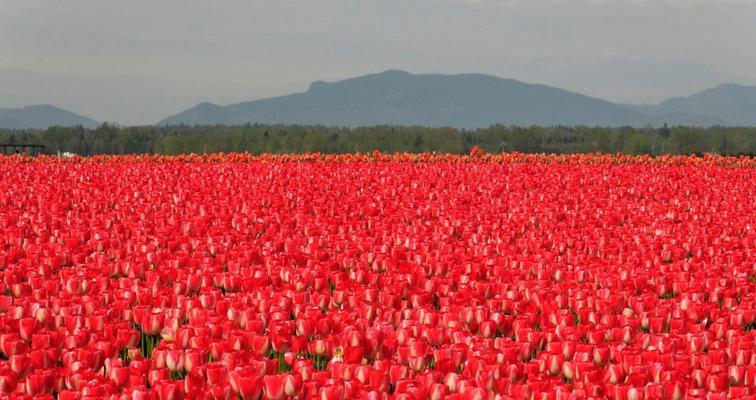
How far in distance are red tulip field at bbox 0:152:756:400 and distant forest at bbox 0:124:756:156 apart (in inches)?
5132

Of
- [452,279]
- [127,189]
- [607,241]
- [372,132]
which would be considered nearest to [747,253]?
[607,241]

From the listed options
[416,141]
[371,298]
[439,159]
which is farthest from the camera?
[416,141]

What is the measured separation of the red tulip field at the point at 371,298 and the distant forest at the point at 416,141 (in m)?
130

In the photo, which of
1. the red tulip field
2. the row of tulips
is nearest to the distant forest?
the row of tulips

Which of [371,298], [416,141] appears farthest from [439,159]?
[416,141]

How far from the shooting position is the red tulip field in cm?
441

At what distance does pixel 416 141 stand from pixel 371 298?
15153 centimetres

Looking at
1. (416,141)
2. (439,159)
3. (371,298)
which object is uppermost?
(416,141)

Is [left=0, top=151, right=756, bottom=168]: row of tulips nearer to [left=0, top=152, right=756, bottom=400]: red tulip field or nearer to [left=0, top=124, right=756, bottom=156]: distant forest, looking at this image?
[left=0, top=152, right=756, bottom=400]: red tulip field

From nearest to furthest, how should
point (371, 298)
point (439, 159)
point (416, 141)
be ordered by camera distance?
point (371, 298)
point (439, 159)
point (416, 141)

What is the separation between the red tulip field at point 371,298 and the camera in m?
4.41

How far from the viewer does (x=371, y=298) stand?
22.1ft

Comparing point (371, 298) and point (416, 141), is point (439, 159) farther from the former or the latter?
point (416, 141)

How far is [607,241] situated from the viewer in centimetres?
1073
